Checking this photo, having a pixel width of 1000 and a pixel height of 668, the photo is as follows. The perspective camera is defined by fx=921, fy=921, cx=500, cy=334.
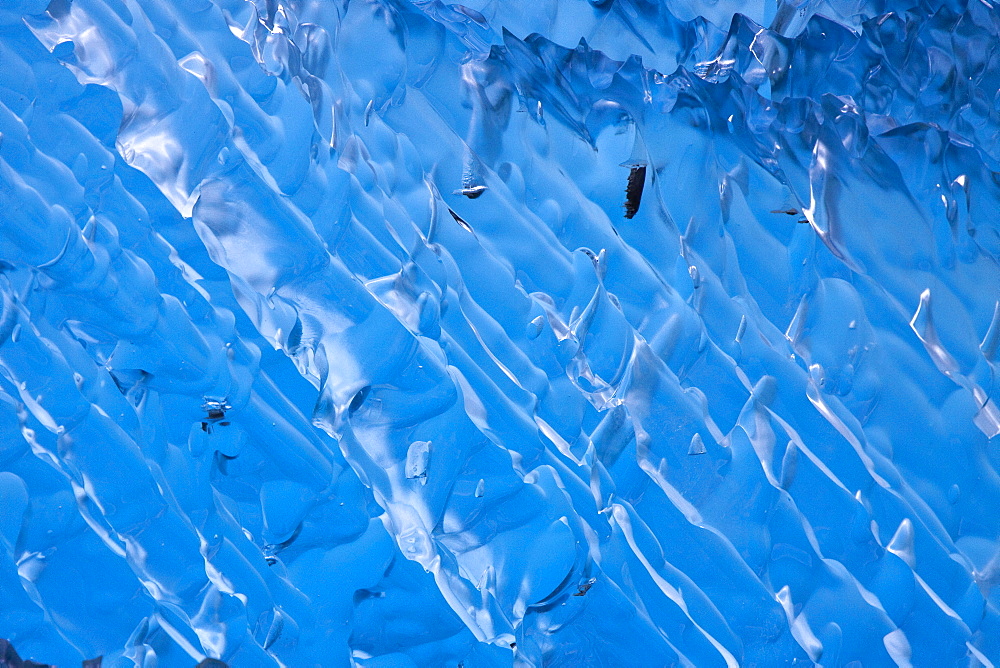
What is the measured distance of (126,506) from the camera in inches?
13.8

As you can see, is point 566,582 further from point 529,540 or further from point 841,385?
point 841,385

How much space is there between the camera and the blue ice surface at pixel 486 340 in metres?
0.34

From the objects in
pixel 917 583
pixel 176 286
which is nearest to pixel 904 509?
pixel 917 583

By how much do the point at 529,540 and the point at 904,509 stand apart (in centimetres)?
15

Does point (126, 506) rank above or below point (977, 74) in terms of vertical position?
below

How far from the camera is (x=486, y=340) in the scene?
0.36 m

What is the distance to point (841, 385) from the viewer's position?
1.22 feet

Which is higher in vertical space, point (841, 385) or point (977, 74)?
point (977, 74)

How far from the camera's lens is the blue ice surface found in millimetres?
340

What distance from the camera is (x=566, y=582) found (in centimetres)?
34

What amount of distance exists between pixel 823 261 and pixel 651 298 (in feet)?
0.24

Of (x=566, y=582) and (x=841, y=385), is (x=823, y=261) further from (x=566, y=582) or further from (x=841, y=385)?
(x=566, y=582)

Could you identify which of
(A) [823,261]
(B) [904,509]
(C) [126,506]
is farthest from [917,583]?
(C) [126,506]

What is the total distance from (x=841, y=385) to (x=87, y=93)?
1.02 ft
